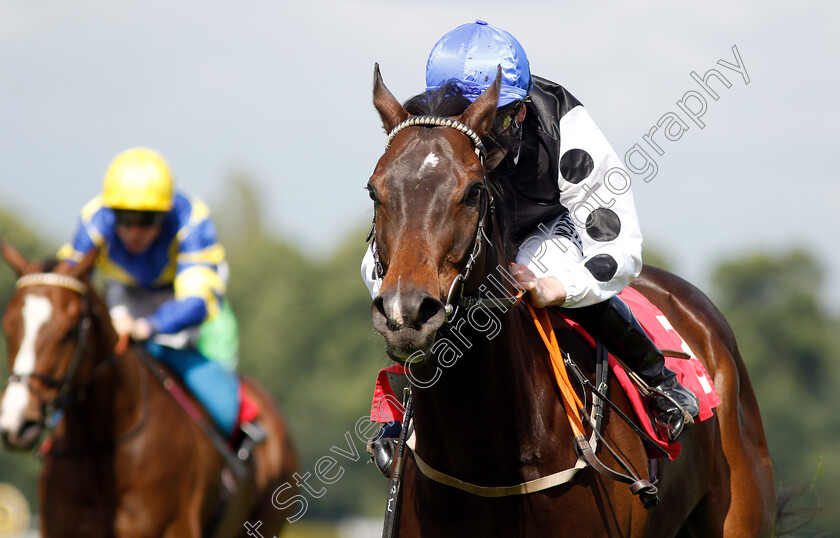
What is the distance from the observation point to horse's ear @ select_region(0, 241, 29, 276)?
21.6 ft

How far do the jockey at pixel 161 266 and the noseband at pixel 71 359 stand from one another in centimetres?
56

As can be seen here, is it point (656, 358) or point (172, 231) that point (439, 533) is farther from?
point (172, 231)

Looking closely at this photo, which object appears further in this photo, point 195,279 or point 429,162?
point 195,279

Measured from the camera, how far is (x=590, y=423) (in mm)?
4098

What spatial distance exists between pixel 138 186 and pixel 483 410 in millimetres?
4413

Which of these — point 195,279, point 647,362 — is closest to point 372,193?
point 647,362

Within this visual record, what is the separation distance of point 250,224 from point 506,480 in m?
82.1

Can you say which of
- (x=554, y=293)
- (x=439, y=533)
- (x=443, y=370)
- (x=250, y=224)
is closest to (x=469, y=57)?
(x=554, y=293)

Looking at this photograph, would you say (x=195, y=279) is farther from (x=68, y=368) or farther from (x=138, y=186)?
(x=68, y=368)

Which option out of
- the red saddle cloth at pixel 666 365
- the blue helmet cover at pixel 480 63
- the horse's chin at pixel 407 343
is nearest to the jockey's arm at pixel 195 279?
the red saddle cloth at pixel 666 365

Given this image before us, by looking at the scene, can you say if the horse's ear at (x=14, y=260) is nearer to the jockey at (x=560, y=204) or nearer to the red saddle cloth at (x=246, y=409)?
the red saddle cloth at (x=246, y=409)

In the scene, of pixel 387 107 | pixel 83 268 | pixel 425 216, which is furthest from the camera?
pixel 83 268

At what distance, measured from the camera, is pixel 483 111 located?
3.70 m

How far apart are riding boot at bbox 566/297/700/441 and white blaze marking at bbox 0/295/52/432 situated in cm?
353
